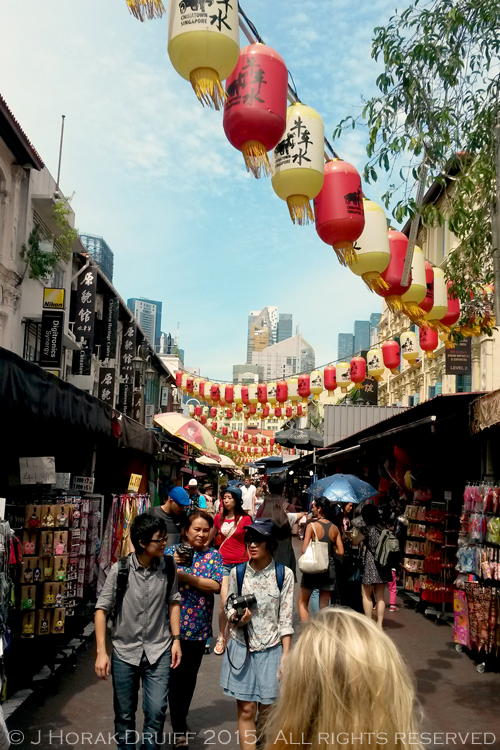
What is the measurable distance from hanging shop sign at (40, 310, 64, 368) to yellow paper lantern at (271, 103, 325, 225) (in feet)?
36.6

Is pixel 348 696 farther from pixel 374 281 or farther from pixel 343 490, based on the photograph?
pixel 343 490

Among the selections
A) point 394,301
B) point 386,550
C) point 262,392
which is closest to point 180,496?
point 386,550

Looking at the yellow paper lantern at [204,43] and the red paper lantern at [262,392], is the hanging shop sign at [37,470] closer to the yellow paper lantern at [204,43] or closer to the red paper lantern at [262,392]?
the yellow paper lantern at [204,43]

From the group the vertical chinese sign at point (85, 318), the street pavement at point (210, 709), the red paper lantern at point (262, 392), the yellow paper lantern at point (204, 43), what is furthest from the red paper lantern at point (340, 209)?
the red paper lantern at point (262, 392)

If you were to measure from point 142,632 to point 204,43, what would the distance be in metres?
4.10

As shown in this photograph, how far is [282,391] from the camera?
2359 centimetres

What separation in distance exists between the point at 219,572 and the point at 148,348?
25308mm

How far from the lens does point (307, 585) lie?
23.1 ft

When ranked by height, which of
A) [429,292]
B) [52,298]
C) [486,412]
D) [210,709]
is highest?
[52,298]

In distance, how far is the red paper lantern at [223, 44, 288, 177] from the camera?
5.02 m

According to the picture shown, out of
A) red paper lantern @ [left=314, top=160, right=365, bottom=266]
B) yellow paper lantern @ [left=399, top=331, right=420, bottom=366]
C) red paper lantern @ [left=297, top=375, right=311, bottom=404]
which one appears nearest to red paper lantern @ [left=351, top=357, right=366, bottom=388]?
yellow paper lantern @ [left=399, top=331, right=420, bottom=366]

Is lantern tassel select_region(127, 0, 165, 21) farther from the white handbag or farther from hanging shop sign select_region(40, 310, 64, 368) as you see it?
hanging shop sign select_region(40, 310, 64, 368)

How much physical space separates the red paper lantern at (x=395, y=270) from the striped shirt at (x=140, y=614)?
4.37m

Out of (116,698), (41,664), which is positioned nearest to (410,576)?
(41,664)
